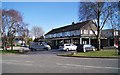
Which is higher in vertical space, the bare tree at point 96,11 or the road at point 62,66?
the bare tree at point 96,11

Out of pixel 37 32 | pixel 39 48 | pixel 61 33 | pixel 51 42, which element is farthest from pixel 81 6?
pixel 37 32

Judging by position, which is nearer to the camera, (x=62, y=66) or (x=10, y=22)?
(x=62, y=66)

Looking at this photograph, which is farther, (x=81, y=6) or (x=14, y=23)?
(x=14, y=23)

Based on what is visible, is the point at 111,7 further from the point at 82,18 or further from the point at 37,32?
the point at 37,32

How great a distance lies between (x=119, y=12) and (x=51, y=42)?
4139cm

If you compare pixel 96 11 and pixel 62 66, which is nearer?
pixel 62 66

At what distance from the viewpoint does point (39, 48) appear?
54.5m

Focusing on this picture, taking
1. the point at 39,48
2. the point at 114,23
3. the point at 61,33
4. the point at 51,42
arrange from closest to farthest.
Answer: the point at 114,23 → the point at 39,48 → the point at 61,33 → the point at 51,42

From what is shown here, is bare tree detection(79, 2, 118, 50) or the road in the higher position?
bare tree detection(79, 2, 118, 50)

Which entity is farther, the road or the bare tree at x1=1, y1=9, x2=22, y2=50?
the bare tree at x1=1, y1=9, x2=22, y2=50

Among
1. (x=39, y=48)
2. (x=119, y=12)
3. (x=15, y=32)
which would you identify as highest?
(x=119, y=12)

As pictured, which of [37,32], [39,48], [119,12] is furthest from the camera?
[37,32]

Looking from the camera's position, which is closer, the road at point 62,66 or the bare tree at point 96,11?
the road at point 62,66

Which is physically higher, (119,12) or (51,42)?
(119,12)
